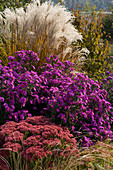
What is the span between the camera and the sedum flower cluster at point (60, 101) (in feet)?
10.4

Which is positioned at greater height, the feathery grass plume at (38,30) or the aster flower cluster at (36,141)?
the feathery grass plume at (38,30)

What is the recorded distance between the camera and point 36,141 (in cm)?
247

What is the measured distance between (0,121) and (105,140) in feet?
5.15

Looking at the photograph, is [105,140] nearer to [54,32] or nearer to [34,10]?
[54,32]

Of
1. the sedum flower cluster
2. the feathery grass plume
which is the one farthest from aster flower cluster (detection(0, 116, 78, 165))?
the feathery grass plume

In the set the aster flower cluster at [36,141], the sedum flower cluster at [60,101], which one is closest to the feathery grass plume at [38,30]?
the sedum flower cluster at [60,101]

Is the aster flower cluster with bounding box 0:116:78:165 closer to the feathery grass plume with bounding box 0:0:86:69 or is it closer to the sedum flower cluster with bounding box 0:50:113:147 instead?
the sedum flower cluster with bounding box 0:50:113:147

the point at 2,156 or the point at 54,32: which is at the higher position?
the point at 54,32

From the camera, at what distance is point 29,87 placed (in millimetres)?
3395

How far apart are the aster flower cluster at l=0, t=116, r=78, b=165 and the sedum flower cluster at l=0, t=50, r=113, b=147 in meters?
0.35

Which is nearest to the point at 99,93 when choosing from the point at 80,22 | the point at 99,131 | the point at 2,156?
the point at 99,131

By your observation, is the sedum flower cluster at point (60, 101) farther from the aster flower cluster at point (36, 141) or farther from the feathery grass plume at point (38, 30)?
the feathery grass plume at point (38, 30)

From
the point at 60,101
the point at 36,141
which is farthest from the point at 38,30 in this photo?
the point at 36,141

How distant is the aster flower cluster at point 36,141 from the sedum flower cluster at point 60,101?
0.35 m
